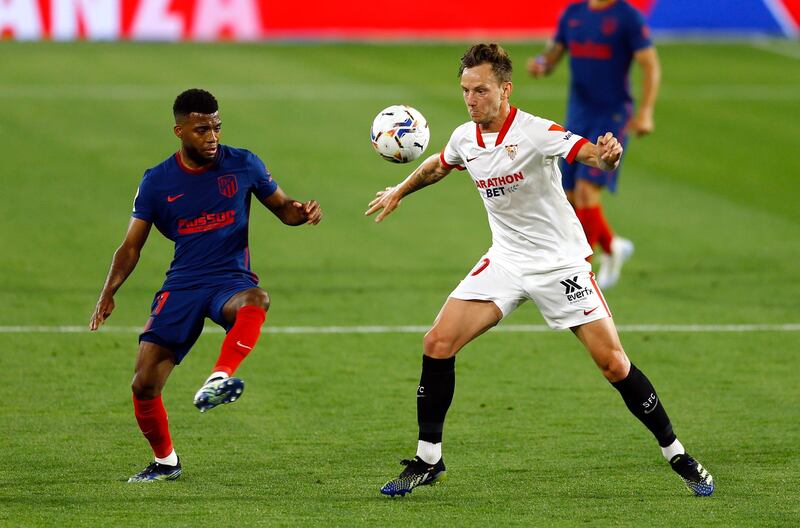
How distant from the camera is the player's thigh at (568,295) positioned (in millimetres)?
7180

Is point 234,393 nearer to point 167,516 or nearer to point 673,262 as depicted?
point 167,516

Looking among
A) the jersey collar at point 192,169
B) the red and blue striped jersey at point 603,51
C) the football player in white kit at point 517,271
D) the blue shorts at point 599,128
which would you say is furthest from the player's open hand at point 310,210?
the red and blue striped jersey at point 603,51

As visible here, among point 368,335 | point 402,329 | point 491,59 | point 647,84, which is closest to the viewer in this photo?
point 491,59

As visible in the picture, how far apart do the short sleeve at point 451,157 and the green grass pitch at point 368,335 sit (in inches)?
67.0

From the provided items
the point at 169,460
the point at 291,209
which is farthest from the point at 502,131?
the point at 169,460

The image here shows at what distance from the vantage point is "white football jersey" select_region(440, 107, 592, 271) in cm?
710

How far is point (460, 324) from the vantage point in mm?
7215

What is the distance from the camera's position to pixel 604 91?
12.2 m

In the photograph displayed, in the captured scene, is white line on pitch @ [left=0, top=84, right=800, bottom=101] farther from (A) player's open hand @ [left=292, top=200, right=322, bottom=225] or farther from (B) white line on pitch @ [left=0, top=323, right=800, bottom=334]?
(A) player's open hand @ [left=292, top=200, right=322, bottom=225]

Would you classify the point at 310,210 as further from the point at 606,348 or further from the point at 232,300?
the point at 606,348

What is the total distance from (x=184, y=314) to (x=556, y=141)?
218cm

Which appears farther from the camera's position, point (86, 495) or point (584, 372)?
point (584, 372)

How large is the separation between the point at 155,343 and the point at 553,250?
2.19 m

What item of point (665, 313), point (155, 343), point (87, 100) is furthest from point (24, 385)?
point (87, 100)
